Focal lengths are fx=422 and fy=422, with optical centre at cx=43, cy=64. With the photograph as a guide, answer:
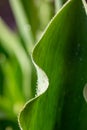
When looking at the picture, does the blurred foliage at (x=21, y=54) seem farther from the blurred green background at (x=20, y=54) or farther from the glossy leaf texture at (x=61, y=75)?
the glossy leaf texture at (x=61, y=75)

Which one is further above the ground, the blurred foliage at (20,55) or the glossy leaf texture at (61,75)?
the glossy leaf texture at (61,75)

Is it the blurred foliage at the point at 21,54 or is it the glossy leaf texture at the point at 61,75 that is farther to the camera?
the blurred foliage at the point at 21,54

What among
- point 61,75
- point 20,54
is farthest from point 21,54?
point 61,75

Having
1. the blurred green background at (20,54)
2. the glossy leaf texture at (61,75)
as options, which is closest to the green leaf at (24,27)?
the blurred green background at (20,54)

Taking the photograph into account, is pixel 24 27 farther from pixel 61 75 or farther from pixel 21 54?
pixel 61 75

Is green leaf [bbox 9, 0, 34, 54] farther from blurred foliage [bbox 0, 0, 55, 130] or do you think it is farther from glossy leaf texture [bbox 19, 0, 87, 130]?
glossy leaf texture [bbox 19, 0, 87, 130]
